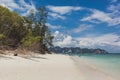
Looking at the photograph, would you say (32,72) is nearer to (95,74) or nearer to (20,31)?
(95,74)

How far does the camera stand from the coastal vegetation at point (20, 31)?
3606 centimetres

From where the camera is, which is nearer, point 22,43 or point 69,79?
point 69,79

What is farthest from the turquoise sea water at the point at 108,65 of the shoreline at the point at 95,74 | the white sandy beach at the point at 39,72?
the white sandy beach at the point at 39,72

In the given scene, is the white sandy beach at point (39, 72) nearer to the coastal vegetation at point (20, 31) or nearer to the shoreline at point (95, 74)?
the shoreline at point (95, 74)

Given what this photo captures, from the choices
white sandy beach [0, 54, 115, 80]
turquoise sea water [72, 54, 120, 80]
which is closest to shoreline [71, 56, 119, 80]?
white sandy beach [0, 54, 115, 80]

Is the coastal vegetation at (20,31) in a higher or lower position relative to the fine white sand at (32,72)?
higher

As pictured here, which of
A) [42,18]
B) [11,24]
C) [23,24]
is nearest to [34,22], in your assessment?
[42,18]

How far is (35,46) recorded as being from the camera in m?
49.4

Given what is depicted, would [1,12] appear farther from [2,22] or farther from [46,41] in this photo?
[46,41]

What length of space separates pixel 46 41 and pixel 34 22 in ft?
44.1

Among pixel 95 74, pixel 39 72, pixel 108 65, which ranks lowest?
pixel 95 74

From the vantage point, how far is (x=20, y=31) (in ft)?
157

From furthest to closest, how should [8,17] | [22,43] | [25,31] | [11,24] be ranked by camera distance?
[25,31] < [22,43] < [11,24] < [8,17]

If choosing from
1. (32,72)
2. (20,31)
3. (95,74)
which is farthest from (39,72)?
(20,31)
